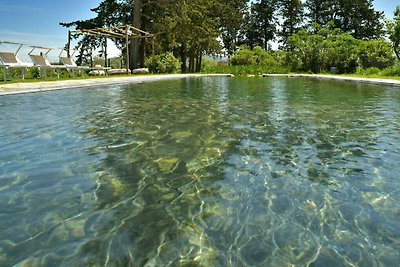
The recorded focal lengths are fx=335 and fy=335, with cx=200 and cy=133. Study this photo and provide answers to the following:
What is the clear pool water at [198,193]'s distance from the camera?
8.16 feet

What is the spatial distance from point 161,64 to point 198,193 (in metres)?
24.0

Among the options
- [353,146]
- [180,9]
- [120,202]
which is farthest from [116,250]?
[180,9]

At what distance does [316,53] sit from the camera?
29344mm

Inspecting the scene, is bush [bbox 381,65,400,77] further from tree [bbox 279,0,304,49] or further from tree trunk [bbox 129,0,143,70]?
tree [bbox 279,0,304,49]

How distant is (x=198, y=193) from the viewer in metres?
3.51

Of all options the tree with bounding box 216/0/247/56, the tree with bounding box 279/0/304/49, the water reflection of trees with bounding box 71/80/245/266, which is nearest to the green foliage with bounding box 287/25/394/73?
the tree with bounding box 216/0/247/56

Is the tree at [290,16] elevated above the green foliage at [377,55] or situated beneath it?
elevated above

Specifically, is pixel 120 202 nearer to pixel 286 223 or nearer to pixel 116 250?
pixel 116 250

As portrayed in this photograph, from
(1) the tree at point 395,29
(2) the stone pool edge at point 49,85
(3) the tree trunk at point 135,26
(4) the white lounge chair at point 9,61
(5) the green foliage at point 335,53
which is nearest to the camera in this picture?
(2) the stone pool edge at point 49,85

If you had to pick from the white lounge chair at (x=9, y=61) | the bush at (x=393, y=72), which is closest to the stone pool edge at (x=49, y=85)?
the white lounge chair at (x=9, y=61)

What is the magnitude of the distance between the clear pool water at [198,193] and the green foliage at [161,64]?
2014 centimetres

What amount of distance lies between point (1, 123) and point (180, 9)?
22382 mm

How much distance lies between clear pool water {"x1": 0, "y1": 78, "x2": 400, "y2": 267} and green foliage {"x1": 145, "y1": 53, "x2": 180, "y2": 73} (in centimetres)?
2014

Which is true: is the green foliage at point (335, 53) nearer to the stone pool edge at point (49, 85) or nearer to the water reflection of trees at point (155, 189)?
the stone pool edge at point (49, 85)
